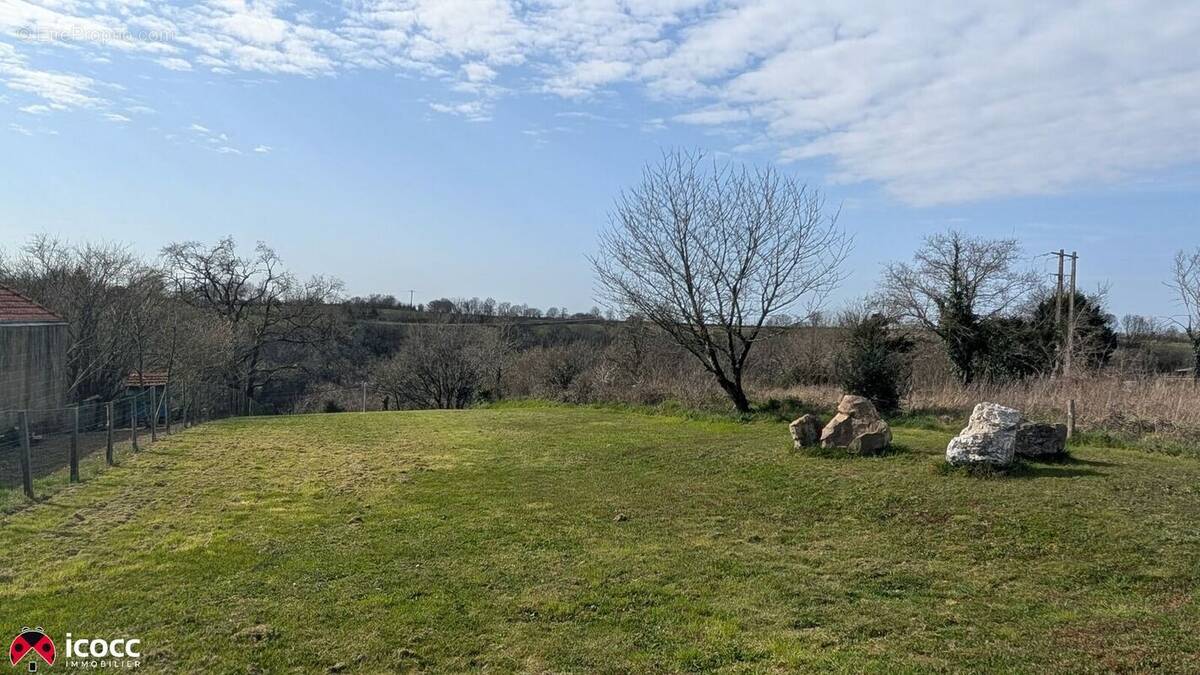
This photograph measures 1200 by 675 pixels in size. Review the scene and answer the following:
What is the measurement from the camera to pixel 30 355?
62.2 feet

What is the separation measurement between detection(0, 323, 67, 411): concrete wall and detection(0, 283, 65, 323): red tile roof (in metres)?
0.16

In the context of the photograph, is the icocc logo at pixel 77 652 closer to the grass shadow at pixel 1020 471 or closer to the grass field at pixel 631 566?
the grass field at pixel 631 566

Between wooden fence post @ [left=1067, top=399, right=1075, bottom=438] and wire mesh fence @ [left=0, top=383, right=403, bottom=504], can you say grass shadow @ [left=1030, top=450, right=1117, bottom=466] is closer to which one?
wooden fence post @ [left=1067, top=399, right=1075, bottom=438]

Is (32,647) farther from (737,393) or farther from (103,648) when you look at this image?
(737,393)

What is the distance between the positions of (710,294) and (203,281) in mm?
32306

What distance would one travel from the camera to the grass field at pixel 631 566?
13.8 feet

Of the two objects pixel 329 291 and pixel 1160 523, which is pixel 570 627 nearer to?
pixel 1160 523

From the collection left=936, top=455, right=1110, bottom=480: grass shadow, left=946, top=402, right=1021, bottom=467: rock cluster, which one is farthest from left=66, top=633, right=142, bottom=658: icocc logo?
left=946, top=402, right=1021, bottom=467: rock cluster

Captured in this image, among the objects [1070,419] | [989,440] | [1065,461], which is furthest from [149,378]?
[1065,461]

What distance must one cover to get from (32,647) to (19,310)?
18.6 meters

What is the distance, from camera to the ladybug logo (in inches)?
164

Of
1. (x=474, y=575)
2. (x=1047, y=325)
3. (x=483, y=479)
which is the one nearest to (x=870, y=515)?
(x=474, y=575)

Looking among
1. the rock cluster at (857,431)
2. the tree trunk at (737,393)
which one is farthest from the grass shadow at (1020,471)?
the tree trunk at (737,393)

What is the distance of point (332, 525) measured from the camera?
7.35m
